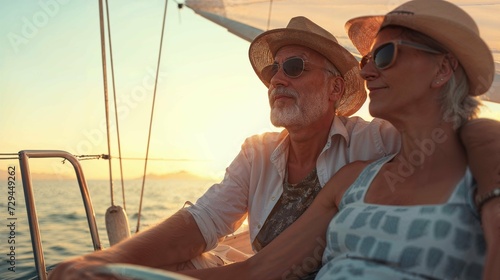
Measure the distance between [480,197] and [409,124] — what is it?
50 cm

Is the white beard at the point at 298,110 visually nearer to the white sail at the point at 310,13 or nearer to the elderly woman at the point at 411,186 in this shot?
the elderly woman at the point at 411,186

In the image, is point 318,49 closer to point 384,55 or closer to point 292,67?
point 292,67

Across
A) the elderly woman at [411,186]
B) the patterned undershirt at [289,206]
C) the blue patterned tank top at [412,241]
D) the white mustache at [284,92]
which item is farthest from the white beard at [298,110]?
the blue patterned tank top at [412,241]

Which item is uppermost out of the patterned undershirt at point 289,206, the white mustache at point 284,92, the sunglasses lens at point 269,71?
the sunglasses lens at point 269,71

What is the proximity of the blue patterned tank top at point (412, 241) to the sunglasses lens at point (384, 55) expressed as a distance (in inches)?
18.7

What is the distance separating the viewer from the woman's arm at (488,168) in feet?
5.03

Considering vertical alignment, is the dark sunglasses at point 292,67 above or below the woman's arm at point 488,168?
above

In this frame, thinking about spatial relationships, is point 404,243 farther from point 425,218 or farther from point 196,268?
point 196,268

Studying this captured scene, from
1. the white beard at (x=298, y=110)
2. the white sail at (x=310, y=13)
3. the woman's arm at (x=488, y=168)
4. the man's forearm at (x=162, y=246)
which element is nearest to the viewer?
the woman's arm at (x=488, y=168)

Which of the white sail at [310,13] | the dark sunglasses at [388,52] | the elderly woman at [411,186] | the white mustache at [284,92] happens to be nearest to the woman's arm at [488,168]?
the elderly woman at [411,186]

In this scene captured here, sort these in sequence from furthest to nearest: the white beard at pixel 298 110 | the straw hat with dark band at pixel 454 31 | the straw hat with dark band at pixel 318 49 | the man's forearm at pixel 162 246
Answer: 1. the straw hat with dark band at pixel 318 49
2. the white beard at pixel 298 110
3. the man's forearm at pixel 162 246
4. the straw hat with dark band at pixel 454 31

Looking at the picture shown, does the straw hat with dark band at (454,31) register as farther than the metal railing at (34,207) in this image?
No

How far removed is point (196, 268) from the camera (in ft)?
8.26

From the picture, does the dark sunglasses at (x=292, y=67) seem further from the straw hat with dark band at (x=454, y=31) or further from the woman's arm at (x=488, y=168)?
the woman's arm at (x=488, y=168)
